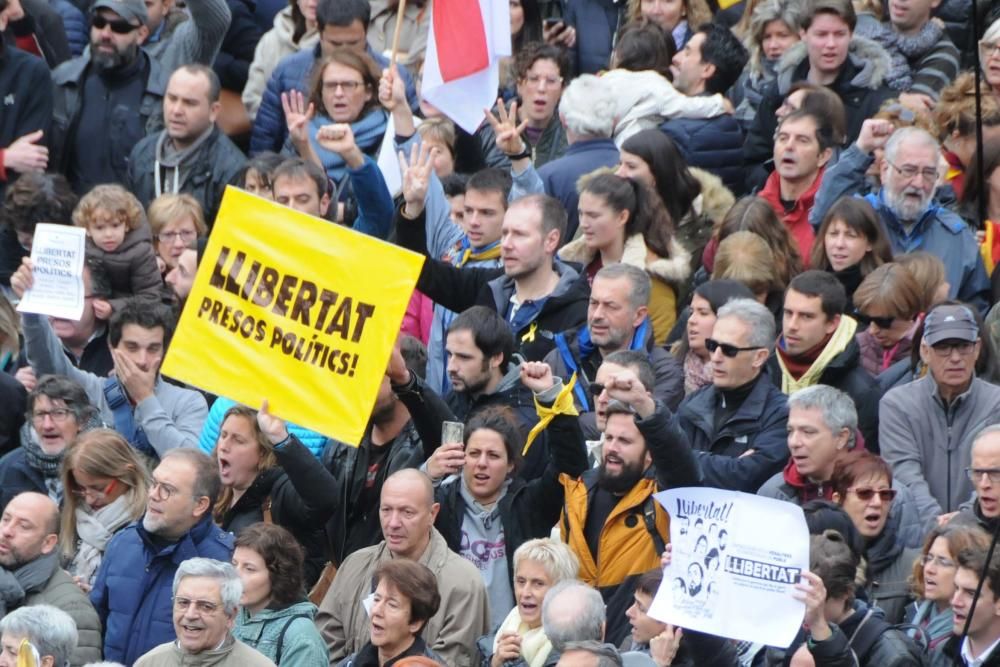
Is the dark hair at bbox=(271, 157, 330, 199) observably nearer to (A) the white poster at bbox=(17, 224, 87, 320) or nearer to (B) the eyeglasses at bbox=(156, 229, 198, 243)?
(B) the eyeglasses at bbox=(156, 229, 198, 243)

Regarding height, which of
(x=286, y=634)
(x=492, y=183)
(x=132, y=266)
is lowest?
(x=132, y=266)

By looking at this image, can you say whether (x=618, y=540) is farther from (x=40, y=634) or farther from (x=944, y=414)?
(x=40, y=634)

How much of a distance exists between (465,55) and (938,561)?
4.74 m

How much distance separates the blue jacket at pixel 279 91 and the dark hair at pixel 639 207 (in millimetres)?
2959

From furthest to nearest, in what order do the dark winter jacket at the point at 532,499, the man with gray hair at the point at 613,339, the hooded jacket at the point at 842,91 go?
the hooded jacket at the point at 842,91 → the man with gray hair at the point at 613,339 → the dark winter jacket at the point at 532,499

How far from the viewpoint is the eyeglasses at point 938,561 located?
952cm

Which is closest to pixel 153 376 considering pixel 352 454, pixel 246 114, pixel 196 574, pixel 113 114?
pixel 352 454

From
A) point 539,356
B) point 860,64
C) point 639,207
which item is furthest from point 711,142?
point 539,356

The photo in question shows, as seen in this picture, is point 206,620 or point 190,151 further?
point 190,151

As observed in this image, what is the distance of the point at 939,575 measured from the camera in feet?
31.3

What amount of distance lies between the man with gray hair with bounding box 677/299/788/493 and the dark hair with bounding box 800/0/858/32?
11.3 ft

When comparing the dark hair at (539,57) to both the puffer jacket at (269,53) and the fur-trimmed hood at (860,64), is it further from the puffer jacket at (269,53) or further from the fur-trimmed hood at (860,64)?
the puffer jacket at (269,53)

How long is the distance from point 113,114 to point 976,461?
6869 mm

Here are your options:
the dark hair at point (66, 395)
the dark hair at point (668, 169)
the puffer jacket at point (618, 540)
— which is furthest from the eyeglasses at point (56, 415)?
the dark hair at point (668, 169)
